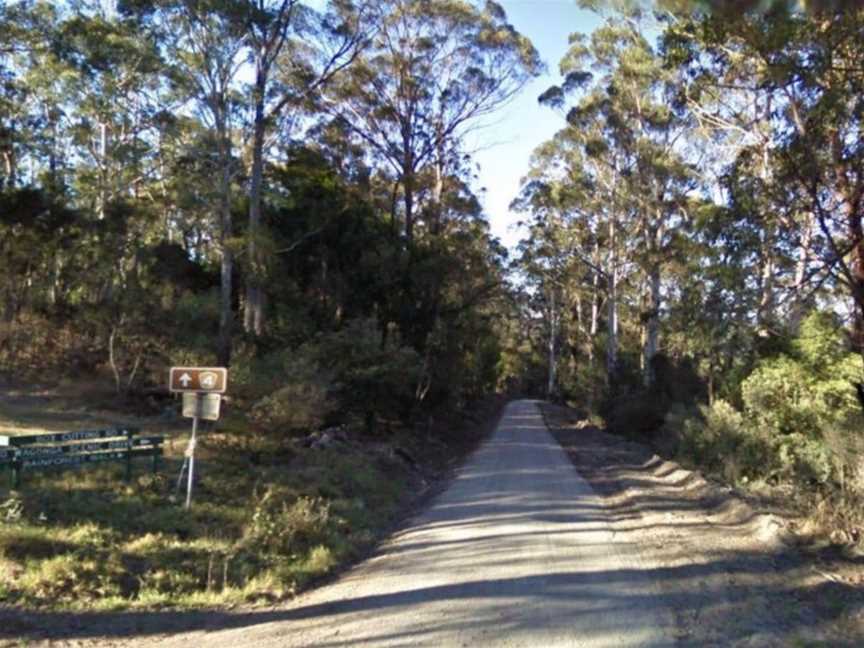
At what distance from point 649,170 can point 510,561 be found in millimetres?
27049

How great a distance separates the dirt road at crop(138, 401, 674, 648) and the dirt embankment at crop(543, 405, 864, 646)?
1.08 ft

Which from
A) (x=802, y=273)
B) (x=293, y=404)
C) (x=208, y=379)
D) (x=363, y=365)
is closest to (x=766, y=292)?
(x=802, y=273)

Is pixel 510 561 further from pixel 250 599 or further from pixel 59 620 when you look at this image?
pixel 59 620

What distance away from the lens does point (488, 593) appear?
306 inches

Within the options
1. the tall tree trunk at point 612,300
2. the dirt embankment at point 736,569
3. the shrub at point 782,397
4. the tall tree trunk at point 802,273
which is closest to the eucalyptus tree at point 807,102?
the tall tree trunk at point 802,273

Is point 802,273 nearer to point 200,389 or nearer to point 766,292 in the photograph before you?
point 766,292

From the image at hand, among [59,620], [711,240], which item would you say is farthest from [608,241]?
[59,620]

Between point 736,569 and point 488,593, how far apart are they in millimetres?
2981

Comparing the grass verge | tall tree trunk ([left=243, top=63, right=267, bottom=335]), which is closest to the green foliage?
tall tree trunk ([left=243, top=63, right=267, bottom=335])

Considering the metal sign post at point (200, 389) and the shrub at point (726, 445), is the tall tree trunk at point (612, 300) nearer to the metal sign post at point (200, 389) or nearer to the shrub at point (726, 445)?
the shrub at point (726, 445)

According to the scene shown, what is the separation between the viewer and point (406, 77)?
31188mm

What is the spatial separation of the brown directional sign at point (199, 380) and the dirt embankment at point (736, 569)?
5925 millimetres

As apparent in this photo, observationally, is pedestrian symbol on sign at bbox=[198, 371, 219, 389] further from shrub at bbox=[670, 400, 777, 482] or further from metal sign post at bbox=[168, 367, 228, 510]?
shrub at bbox=[670, 400, 777, 482]

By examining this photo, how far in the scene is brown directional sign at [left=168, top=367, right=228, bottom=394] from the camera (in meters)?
11.2
